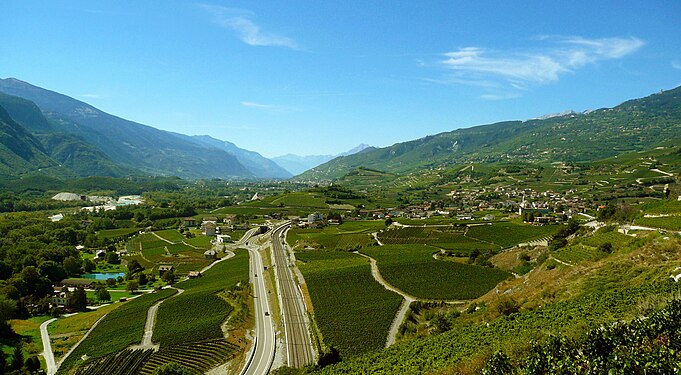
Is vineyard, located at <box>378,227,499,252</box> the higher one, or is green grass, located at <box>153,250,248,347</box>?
vineyard, located at <box>378,227,499,252</box>

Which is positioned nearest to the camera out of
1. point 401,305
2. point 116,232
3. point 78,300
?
point 401,305

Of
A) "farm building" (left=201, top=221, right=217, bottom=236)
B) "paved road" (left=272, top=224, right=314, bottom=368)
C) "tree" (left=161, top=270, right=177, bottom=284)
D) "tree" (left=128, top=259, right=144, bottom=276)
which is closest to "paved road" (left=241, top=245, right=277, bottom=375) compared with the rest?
"paved road" (left=272, top=224, right=314, bottom=368)

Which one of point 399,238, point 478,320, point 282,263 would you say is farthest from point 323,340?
point 399,238

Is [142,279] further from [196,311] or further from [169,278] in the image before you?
[196,311]

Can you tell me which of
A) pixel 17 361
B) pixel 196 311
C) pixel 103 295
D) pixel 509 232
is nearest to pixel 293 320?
pixel 196 311

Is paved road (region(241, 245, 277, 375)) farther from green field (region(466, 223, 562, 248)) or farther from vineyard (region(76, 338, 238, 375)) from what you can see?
green field (region(466, 223, 562, 248))
